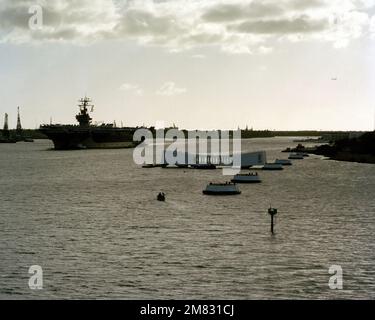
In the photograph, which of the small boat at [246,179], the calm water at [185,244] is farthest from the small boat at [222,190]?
the small boat at [246,179]

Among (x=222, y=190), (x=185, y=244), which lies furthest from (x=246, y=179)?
(x=185, y=244)

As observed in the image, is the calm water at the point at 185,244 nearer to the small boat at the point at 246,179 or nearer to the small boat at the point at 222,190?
the small boat at the point at 222,190

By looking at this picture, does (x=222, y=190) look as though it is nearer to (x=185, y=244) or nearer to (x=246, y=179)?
(x=246, y=179)

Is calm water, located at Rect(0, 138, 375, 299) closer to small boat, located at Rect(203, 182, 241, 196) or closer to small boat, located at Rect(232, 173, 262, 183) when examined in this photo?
small boat, located at Rect(203, 182, 241, 196)

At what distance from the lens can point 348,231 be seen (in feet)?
183

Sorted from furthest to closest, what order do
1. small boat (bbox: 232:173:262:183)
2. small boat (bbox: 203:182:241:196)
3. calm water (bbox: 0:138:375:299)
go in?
small boat (bbox: 232:173:262:183), small boat (bbox: 203:182:241:196), calm water (bbox: 0:138:375:299)

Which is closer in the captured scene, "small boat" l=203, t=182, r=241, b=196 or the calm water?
the calm water

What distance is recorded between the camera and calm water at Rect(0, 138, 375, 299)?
116 ft

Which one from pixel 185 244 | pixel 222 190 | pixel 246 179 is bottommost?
pixel 185 244

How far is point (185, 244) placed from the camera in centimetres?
4822

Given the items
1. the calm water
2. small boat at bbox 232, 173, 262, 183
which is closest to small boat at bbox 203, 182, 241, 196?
the calm water

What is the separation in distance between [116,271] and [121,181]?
270 feet
